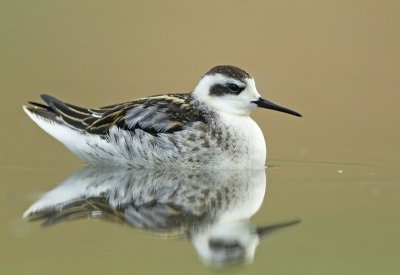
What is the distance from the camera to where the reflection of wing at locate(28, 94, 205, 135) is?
12305 millimetres

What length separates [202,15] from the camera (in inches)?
991

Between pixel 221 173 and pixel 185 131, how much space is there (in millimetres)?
682

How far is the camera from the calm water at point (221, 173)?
8555 millimetres

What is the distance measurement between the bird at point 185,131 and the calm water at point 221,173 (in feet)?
0.92

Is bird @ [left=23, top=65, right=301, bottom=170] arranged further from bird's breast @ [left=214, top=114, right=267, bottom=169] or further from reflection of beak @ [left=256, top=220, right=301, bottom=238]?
reflection of beak @ [left=256, top=220, right=301, bottom=238]

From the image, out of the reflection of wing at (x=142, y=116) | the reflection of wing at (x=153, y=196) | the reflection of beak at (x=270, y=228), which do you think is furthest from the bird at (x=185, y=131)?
the reflection of beak at (x=270, y=228)

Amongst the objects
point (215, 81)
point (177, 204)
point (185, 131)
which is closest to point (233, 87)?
point (215, 81)

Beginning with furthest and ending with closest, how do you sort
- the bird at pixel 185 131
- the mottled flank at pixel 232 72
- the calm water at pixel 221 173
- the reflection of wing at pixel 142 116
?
the mottled flank at pixel 232 72
the reflection of wing at pixel 142 116
the bird at pixel 185 131
the calm water at pixel 221 173

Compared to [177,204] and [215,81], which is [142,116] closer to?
[215,81]

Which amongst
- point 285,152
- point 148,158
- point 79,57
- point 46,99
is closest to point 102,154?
point 148,158

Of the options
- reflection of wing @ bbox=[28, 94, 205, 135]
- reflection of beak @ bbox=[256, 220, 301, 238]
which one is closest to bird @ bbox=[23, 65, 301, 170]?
reflection of wing @ bbox=[28, 94, 205, 135]

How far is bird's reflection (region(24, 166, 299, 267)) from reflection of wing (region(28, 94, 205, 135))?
0.56 metres

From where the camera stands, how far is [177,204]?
1033 centimetres

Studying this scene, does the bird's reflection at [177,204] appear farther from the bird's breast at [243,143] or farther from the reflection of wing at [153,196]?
the bird's breast at [243,143]
